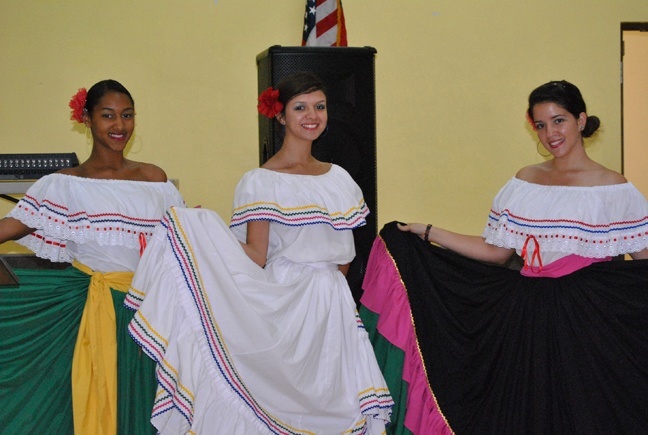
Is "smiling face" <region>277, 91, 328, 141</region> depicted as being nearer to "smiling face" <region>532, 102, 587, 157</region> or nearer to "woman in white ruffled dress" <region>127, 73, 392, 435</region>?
"woman in white ruffled dress" <region>127, 73, 392, 435</region>

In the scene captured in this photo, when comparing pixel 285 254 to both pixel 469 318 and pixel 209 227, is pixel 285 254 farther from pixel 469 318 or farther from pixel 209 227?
pixel 469 318

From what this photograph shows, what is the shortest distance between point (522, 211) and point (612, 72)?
2.65 meters

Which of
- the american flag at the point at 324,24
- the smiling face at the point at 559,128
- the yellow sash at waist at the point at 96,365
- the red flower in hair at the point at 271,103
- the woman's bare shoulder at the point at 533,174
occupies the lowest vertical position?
the yellow sash at waist at the point at 96,365

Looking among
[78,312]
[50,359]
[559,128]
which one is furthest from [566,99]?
[50,359]

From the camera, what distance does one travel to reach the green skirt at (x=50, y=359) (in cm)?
305

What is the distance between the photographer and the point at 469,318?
3332 millimetres

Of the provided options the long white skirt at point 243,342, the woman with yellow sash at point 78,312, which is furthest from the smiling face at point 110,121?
the long white skirt at point 243,342

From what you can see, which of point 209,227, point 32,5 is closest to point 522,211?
point 209,227

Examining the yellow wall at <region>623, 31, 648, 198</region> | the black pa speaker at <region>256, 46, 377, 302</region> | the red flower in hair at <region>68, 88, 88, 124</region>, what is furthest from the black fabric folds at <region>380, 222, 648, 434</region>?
the yellow wall at <region>623, 31, 648, 198</region>

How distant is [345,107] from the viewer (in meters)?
4.27

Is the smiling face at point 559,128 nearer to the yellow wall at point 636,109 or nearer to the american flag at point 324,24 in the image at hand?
the american flag at point 324,24

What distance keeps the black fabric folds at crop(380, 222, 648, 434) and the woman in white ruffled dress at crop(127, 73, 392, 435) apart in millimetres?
278

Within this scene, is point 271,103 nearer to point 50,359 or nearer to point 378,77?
point 50,359

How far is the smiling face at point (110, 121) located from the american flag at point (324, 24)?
6.02 feet
